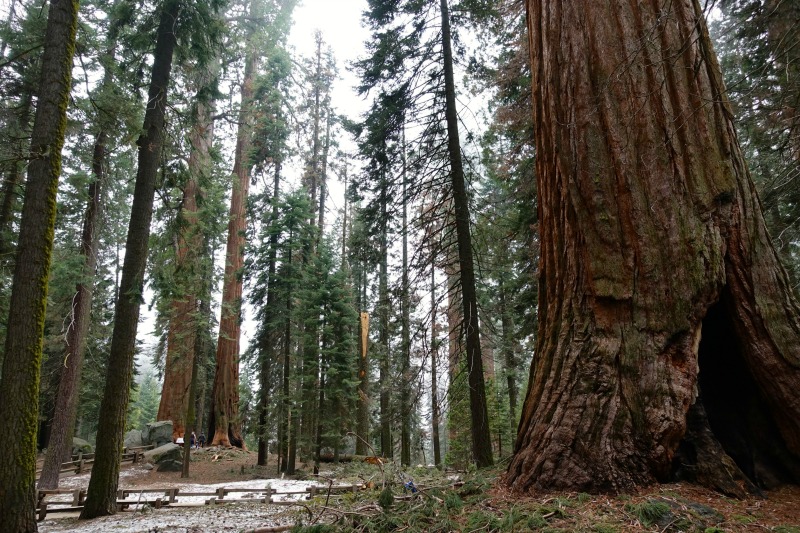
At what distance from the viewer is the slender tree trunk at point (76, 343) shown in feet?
37.6

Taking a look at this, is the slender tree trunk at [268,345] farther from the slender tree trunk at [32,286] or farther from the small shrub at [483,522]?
the small shrub at [483,522]

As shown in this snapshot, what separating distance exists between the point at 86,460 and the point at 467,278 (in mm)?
18286

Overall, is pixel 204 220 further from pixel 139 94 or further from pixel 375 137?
pixel 375 137

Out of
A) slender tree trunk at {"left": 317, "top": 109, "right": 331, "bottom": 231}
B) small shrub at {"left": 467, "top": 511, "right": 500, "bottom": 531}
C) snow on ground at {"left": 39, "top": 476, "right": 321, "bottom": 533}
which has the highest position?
slender tree trunk at {"left": 317, "top": 109, "right": 331, "bottom": 231}

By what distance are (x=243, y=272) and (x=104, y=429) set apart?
1009 centimetres

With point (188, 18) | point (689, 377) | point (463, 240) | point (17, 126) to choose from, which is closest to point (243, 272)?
point (17, 126)

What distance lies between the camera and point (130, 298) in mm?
8047

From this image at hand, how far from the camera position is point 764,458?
10.5ft

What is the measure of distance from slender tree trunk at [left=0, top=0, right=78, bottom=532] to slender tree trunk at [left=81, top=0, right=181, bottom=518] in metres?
1.79

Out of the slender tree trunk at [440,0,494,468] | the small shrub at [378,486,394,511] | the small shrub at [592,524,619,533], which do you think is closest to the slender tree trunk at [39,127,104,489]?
the slender tree trunk at [440,0,494,468]

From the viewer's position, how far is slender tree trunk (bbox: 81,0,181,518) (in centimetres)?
750

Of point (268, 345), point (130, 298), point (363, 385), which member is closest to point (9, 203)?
point (130, 298)

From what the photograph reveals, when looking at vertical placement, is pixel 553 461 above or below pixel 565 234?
below

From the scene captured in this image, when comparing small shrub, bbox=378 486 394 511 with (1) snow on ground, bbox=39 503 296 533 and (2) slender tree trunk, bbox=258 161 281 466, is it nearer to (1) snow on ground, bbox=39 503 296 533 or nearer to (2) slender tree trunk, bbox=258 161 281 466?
(1) snow on ground, bbox=39 503 296 533
